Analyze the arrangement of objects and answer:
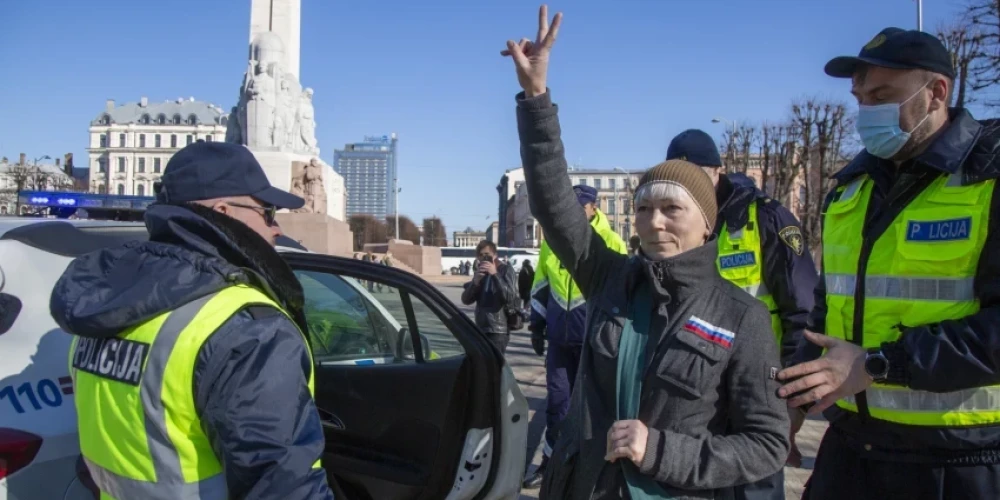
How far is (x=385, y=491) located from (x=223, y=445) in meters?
2.10

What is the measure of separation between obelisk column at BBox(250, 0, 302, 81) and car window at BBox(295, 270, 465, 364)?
25.6 meters

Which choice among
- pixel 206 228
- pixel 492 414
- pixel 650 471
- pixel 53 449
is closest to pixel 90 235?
pixel 53 449

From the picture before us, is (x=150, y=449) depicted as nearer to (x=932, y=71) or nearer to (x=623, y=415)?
(x=623, y=415)

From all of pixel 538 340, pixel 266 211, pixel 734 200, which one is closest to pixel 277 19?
pixel 538 340

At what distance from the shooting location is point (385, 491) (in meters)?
3.61

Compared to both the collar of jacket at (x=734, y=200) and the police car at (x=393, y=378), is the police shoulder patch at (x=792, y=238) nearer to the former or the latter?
the collar of jacket at (x=734, y=200)

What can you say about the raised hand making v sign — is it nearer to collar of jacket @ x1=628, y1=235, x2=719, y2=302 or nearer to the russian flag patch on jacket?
collar of jacket @ x1=628, y1=235, x2=719, y2=302

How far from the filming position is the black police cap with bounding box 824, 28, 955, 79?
2.13 meters

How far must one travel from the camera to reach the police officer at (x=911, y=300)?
1846 millimetres

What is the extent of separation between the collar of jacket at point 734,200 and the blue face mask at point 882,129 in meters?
1.26

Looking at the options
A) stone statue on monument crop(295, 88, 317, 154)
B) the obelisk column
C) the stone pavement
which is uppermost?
the obelisk column

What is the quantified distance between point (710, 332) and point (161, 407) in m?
1.32

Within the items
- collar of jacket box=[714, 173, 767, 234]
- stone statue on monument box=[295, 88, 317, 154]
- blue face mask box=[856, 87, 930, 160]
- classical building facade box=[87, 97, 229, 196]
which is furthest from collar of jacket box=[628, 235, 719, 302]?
classical building facade box=[87, 97, 229, 196]

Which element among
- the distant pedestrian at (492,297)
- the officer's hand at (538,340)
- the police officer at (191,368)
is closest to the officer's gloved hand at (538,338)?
the officer's hand at (538,340)
